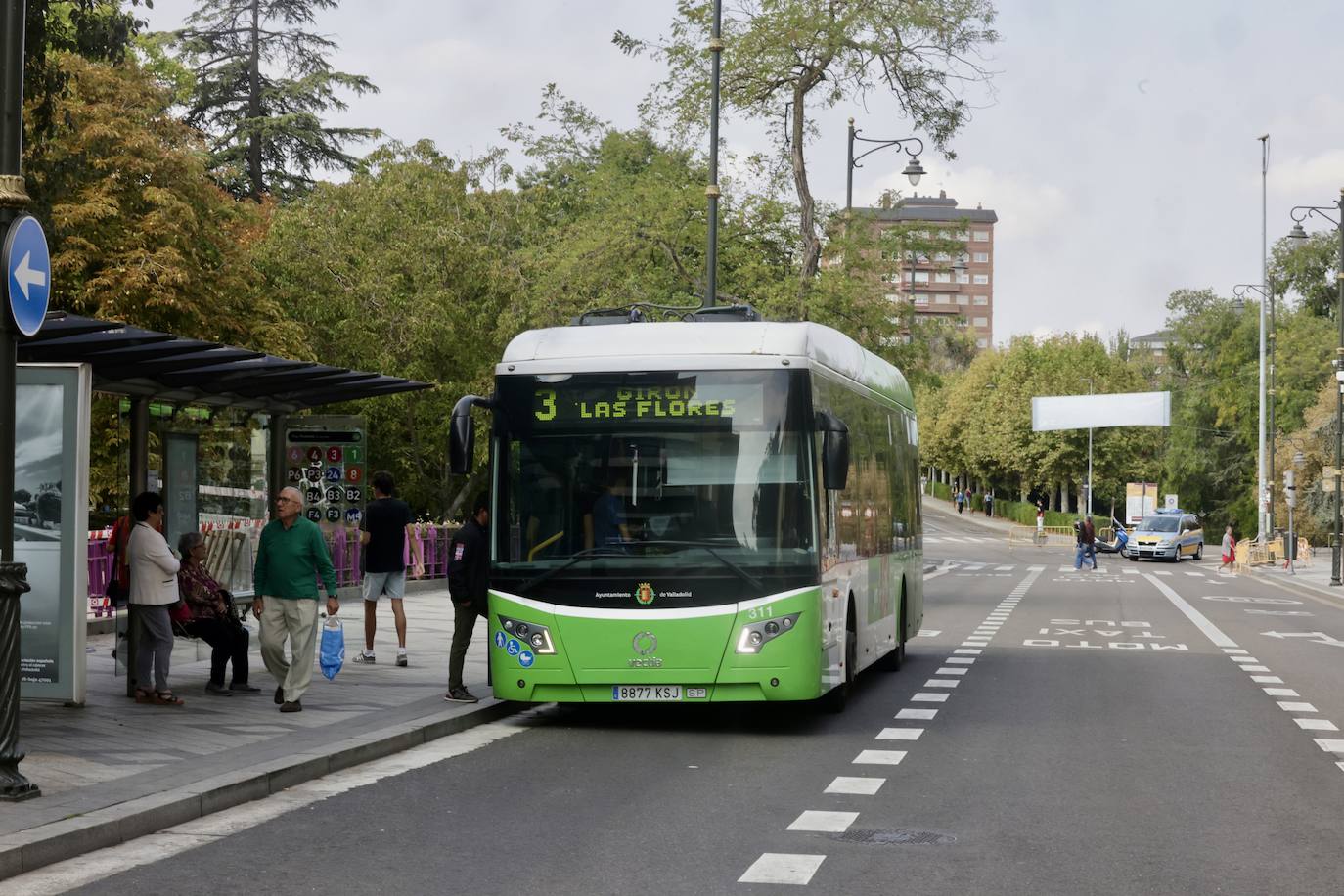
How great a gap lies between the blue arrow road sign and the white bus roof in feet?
15.2

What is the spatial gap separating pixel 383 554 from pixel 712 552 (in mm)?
5611

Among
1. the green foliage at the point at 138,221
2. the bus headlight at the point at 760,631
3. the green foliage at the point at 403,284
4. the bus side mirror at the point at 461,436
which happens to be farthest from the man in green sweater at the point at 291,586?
the green foliage at the point at 403,284

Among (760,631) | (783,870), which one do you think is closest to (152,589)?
(760,631)

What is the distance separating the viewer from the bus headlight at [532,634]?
42.1 feet

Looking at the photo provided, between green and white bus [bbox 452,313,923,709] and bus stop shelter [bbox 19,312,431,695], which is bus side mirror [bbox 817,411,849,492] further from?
bus stop shelter [bbox 19,312,431,695]

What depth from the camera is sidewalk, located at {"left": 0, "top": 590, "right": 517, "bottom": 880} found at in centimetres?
834

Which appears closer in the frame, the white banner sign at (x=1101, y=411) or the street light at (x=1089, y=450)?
the white banner sign at (x=1101, y=411)

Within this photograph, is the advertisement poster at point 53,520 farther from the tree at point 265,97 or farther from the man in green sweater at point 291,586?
the tree at point 265,97

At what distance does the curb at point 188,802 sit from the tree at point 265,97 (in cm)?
4020

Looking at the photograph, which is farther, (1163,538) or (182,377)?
(1163,538)

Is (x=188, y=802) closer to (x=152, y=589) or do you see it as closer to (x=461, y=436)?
(x=461, y=436)

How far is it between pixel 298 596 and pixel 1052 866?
686cm

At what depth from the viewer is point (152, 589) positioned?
13.4 m

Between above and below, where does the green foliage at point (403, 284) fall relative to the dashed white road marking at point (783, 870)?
above
